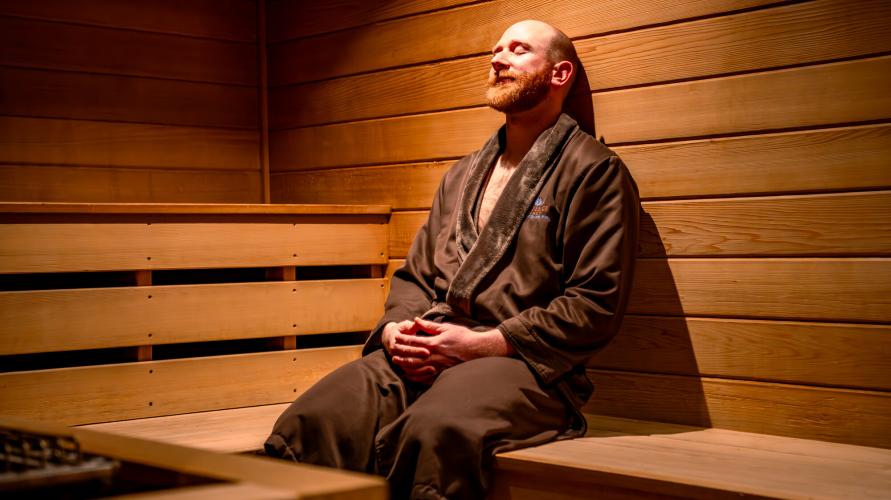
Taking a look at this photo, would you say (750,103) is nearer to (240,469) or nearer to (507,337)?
(507,337)

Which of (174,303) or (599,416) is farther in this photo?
(174,303)

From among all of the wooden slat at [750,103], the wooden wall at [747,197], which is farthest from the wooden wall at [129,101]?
the wooden slat at [750,103]

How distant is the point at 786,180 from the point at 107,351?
7.27ft

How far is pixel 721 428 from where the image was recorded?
9.55 ft

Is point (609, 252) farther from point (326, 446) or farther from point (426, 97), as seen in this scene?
point (426, 97)

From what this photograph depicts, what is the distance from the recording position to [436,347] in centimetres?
274

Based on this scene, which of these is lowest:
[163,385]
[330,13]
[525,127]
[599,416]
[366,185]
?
[599,416]

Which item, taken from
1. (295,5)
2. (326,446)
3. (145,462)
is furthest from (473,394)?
(295,5)

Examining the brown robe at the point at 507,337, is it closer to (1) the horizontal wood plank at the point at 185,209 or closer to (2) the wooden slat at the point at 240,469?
(1) the horizontal wood plank at the point at 185,209

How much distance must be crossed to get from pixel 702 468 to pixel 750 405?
22.1 inches

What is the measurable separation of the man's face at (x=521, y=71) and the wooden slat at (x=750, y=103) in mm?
254

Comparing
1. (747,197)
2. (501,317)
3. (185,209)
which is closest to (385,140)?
(185,209)

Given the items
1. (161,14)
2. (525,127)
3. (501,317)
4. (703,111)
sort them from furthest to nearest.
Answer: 1. (161,14)
2. (525,127)
3. (703,111)
4. (501,317)

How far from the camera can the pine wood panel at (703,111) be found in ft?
8.71
